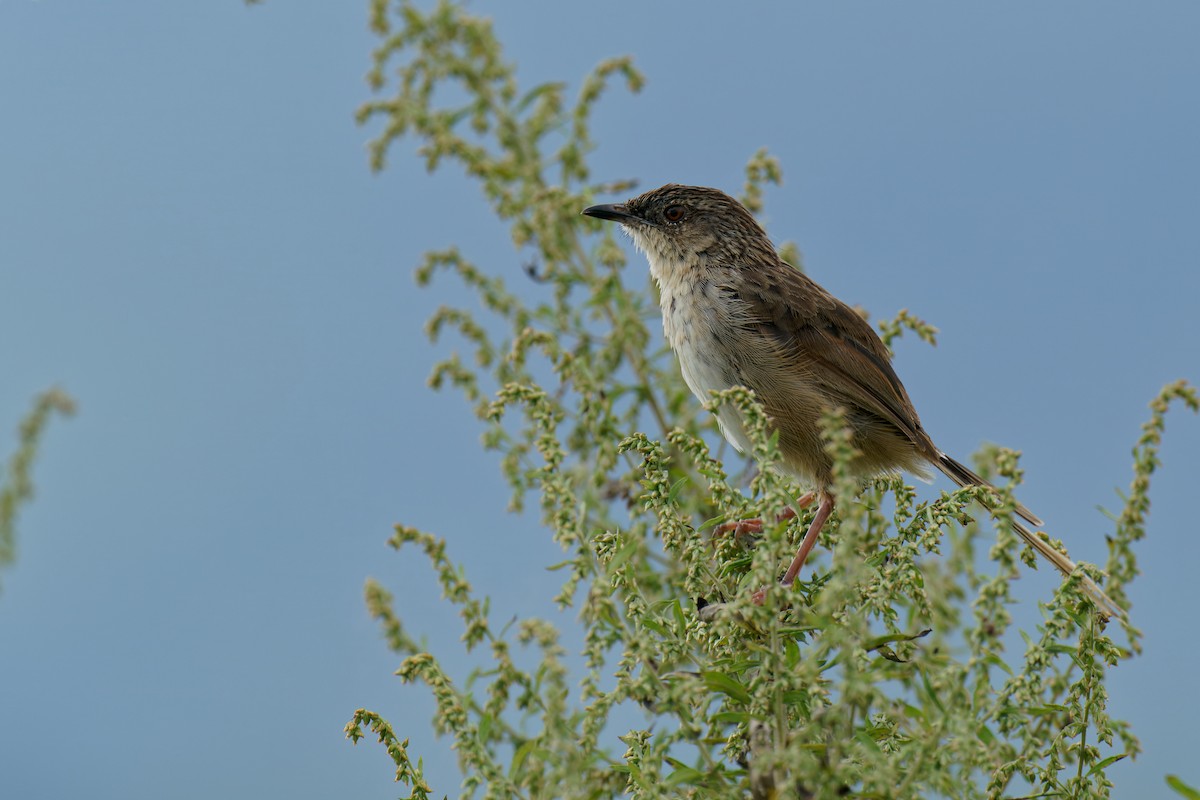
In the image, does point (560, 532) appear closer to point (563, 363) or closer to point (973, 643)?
point (973, 643)

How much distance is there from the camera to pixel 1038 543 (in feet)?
14.4

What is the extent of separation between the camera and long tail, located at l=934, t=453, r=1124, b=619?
276 cm

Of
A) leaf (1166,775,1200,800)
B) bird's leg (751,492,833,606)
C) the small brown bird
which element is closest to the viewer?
leaf (1166,775,1200,800)

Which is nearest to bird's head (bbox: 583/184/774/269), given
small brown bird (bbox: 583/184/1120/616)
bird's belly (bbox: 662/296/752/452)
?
small brown bird (bbox: 583/184/1120/616)

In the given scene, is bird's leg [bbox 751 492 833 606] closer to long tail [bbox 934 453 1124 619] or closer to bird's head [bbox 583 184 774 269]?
long tail [bbox 934 453 1124 619]

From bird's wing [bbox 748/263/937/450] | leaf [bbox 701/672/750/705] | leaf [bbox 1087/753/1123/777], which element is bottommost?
leaf [bbox 1087/753/1123/777]

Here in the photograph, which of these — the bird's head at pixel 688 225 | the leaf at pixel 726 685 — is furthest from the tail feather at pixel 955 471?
the leaf at pixel 726 685

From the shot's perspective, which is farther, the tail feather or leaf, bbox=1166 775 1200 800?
the tail feather

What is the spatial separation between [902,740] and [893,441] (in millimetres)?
2574

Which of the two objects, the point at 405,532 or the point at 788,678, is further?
the point at 405,532

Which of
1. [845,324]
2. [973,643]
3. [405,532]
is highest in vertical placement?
[845,324]

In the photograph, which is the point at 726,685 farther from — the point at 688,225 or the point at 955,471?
the point at 688,225

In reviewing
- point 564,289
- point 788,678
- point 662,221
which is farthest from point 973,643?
point 662,221

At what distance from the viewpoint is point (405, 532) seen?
9.27 ft
